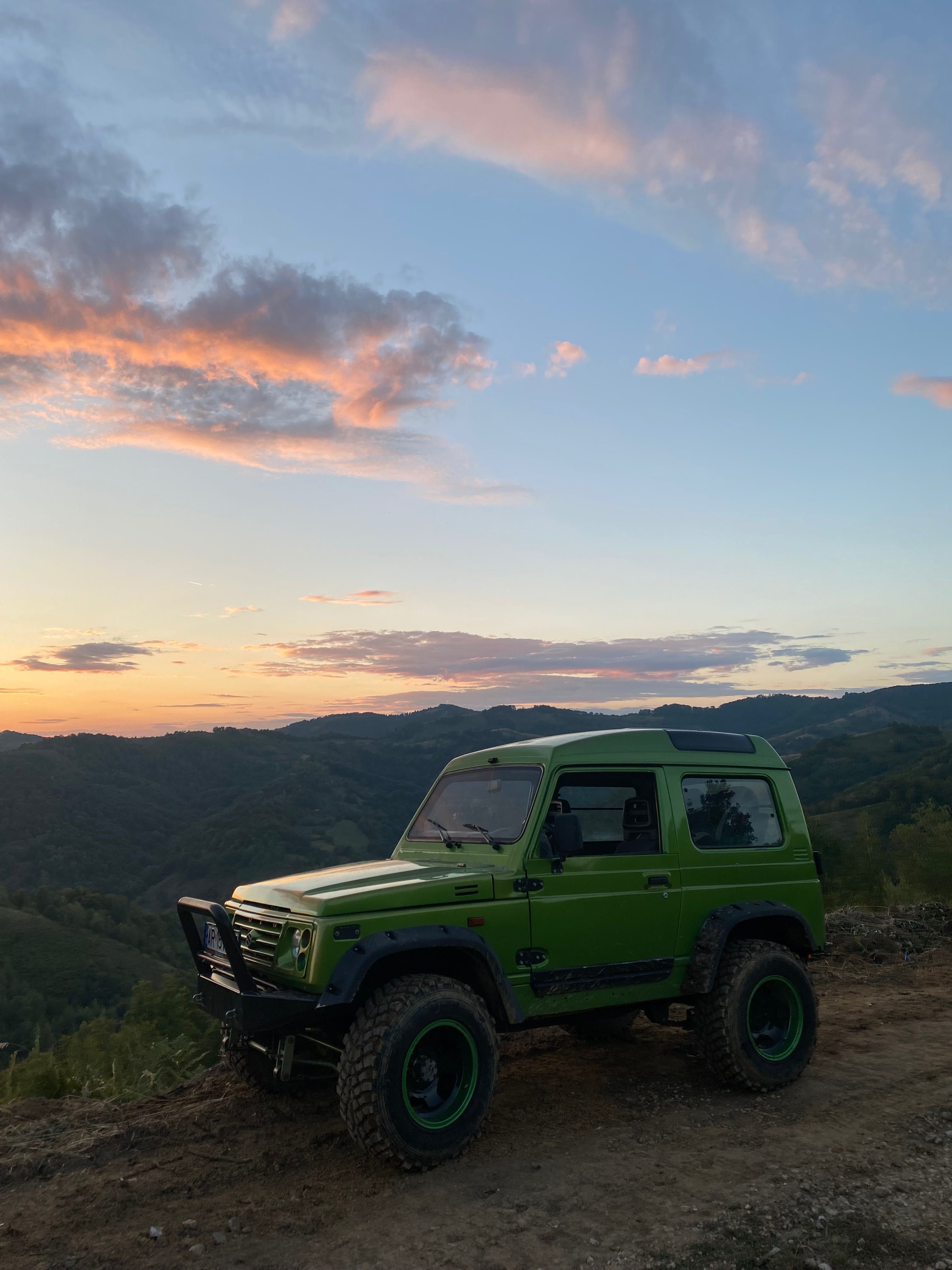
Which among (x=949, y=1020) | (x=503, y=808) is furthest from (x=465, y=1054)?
(x=949, y=1020)

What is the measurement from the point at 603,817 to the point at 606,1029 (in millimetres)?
2342

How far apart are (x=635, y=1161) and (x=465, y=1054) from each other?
118 cm

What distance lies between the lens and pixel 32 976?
78938 millimetres

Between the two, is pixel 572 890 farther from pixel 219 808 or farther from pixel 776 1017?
pixel 219 808

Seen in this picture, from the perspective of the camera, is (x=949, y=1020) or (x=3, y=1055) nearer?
(x=949, y=1020)

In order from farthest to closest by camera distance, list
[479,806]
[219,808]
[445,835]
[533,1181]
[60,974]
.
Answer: [219,808] → [60,974] → [445,835] → [479,806] → [533,1181]

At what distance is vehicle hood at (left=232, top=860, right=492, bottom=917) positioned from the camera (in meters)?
4.89

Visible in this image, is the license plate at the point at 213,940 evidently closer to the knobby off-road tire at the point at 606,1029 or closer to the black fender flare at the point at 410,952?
the black fender flare at the point at 410,952

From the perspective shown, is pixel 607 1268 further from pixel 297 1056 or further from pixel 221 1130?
pixel 221 1130

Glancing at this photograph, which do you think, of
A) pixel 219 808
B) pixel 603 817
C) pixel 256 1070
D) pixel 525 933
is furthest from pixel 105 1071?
pixel 219 808

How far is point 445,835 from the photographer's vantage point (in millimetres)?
6383

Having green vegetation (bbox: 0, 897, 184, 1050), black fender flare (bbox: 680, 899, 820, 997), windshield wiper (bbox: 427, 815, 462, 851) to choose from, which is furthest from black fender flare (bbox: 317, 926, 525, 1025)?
green vegetation (bbox: 0, 897, 184, 1050)

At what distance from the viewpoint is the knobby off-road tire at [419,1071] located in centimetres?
456

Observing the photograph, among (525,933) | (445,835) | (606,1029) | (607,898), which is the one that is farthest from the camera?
(606,1029)
